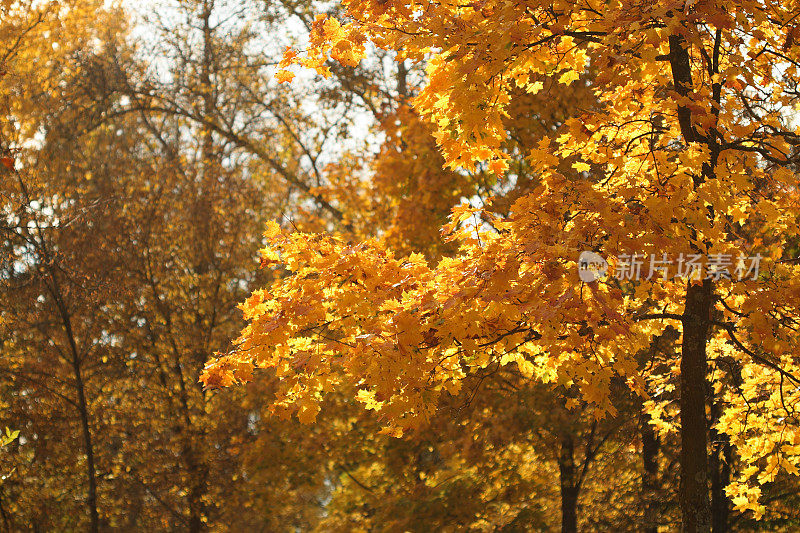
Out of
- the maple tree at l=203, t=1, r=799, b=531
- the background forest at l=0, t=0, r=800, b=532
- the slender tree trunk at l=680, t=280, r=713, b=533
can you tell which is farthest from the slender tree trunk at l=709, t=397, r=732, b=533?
the slender tree trunk at l=680, t=280, r=713, b=533

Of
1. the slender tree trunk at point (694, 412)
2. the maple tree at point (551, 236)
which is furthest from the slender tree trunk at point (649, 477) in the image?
the maple tree at point (551, 236)

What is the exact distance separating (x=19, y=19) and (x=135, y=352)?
5883mm

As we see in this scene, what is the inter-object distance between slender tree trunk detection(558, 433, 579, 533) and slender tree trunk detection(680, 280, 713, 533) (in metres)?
3.66

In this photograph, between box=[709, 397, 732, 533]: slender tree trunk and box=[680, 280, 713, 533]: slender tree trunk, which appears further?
box=[709, 397, 732, 533]: slender tree trunk

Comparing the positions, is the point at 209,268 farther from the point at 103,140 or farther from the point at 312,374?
the point at 312,374

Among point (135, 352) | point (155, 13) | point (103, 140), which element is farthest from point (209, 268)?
point (155, 13)

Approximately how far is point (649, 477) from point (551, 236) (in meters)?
5.94

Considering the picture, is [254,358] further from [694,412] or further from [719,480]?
[719,480]

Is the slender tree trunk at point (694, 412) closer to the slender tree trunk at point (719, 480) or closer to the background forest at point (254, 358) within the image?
the background forest at point (254, 358)

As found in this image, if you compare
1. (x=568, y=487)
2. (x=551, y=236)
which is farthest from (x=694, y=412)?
(x=568, y=487)

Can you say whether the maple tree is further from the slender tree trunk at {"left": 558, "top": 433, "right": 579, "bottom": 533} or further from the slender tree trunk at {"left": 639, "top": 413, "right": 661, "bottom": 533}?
the slender tree trunk at {"left": 558, "top": 433, "right": 579, "bottom": 533}

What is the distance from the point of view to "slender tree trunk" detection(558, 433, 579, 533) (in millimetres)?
8984

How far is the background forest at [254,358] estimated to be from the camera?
7.88 meters

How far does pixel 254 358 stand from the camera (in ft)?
16.6
